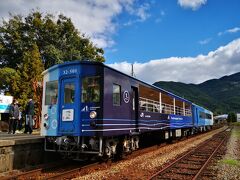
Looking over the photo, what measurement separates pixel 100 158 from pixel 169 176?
307 cm

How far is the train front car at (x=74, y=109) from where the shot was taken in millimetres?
9680

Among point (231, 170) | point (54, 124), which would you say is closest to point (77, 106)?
point (54, 124)

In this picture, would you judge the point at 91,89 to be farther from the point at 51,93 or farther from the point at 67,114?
the point at 51,93

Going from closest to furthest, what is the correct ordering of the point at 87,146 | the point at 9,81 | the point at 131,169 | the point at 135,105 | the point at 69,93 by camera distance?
the point at 131,169, the point at 87,146, the point at 69,93, the point at 135,105, the point at 9,81

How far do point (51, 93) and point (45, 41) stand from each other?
82.0 ft

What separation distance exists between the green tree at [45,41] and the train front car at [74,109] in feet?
74.3

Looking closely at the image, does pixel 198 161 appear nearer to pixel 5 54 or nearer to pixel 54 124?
pixel 54 124

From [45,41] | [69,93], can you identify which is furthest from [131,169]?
[45,41]

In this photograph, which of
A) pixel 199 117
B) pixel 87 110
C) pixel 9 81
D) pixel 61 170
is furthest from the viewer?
pixel 199 117

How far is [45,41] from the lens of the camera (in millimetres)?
34375

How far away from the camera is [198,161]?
11.3 meters

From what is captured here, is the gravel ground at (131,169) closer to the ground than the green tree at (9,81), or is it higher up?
closer to the ground

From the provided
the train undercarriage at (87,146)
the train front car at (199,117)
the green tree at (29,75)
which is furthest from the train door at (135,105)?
A: the train front car at (199,117)

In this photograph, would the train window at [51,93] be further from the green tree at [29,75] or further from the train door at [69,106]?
the green tree at [29,75]
